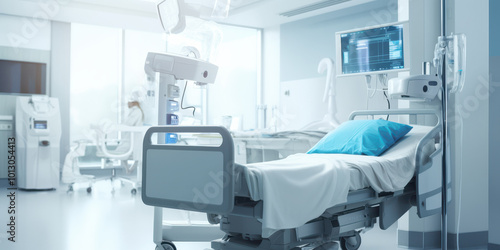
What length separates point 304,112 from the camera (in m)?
4.25

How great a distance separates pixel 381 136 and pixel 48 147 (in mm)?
4968

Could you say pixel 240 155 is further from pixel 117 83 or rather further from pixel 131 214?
pixel 117 83

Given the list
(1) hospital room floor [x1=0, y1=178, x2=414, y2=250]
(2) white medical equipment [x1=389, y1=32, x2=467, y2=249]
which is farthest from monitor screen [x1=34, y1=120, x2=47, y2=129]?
(2) white medical equipment [x1=389, y1=32, x2=467, y2=249]

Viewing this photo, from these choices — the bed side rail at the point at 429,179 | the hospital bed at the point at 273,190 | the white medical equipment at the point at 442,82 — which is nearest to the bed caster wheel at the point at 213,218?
the hospital bed at the point at 273,190

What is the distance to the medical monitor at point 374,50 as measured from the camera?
3.13 m

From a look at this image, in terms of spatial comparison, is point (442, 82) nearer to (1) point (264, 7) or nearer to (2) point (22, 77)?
(1) point (264, 7)

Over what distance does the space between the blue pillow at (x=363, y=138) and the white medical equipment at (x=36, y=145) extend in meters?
4.59

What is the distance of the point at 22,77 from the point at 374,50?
5698 mm

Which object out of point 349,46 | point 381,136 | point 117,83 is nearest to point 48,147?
point 117,83

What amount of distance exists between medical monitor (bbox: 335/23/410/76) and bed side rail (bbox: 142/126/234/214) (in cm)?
199

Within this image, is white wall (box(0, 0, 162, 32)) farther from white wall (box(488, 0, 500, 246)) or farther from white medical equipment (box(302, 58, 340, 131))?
white wall (box(488, 0, 500, 246))

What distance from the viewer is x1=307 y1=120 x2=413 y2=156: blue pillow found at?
2.35 metres

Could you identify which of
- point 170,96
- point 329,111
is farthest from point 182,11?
point 329,111

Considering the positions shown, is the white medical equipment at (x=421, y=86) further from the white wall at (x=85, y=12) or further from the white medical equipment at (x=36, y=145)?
the white medical equipment at (x=36, y=145)
